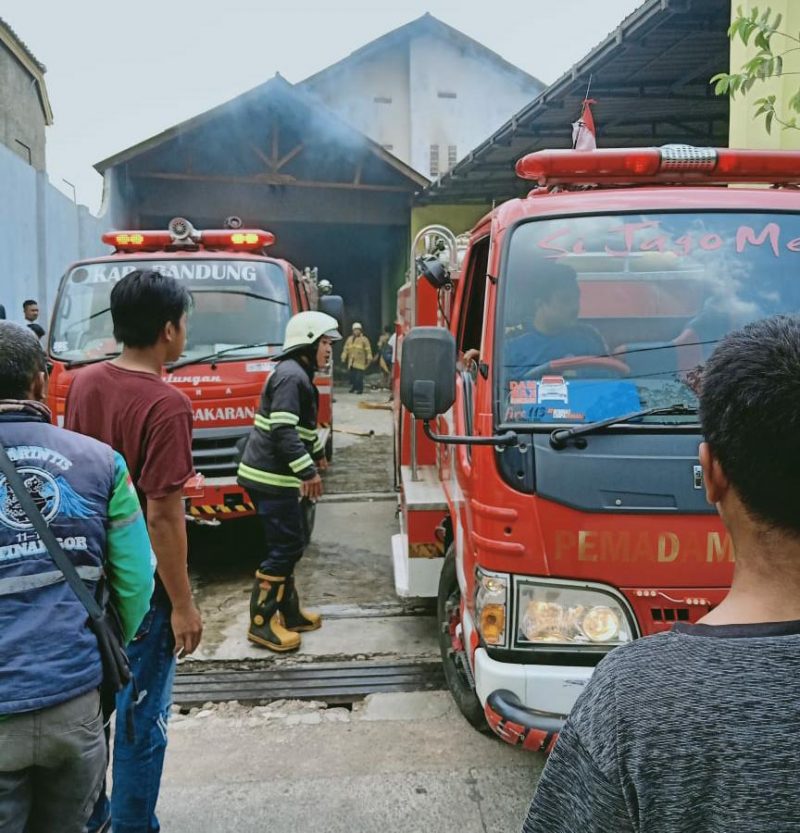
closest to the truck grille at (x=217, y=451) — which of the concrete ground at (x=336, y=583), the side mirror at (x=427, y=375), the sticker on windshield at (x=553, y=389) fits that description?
the concrete ground at (x=336, y=583)

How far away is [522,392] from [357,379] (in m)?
16.5

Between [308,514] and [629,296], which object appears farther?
[308,514]

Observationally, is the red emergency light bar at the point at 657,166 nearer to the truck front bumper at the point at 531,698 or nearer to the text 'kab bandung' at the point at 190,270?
the truck front bumper at the point at 531,698

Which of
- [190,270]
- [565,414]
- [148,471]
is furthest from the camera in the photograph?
[190,270]

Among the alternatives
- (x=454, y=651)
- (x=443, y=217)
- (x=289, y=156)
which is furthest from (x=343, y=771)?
(x=443, y=217)

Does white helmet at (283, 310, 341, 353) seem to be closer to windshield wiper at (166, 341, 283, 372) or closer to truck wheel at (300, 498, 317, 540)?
windshield wiper at (166, 341, 283, 372)

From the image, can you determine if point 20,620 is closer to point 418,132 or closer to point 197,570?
point 197,570

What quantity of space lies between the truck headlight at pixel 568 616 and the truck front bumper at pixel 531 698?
10cm

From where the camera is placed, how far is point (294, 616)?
4789 millimetres

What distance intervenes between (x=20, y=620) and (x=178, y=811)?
167 centimetres

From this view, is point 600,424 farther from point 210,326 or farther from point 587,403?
point 210,326

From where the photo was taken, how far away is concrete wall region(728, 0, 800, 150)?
634 centimetres

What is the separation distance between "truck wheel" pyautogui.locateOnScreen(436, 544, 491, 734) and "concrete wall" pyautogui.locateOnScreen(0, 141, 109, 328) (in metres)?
9.09

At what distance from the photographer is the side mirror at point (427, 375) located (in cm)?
291
